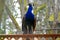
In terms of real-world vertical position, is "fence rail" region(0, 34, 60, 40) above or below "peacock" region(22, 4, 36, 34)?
below

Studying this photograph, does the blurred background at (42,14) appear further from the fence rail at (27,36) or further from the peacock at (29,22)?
the fence rail at (27,36)

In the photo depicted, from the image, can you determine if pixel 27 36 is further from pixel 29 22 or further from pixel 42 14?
pixel 42 14

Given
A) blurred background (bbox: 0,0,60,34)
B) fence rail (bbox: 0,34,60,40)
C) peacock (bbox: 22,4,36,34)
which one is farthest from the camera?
blurred background (bbox: 0,0,60,34)

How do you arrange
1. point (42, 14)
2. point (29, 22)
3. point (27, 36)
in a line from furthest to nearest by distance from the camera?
point (42, 14), point (29, 22), point (27, 36)

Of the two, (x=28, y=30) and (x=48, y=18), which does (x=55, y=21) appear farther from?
(x=28, y=30)

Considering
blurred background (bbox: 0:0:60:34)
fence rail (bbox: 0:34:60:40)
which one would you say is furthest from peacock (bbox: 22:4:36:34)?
blurred background (bbox: 0:0:60:34)

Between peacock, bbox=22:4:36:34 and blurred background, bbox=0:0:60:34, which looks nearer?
peacock, bbox=22:4:36:34

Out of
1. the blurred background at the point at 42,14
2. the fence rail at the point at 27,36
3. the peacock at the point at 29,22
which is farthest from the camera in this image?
the blurred background at the point at 42,14

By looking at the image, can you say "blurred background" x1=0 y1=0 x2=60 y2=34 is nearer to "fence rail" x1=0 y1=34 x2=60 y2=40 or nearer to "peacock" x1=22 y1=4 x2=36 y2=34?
"peacock" x1=22 y1=4 x2=36 y2=34

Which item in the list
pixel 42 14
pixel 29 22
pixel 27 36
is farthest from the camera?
pixel 42 14

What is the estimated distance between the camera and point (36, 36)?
103 inches

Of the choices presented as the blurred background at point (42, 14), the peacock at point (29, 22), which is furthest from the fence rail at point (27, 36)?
the blurred background at point (42, 14)

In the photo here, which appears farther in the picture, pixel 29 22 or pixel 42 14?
pixel 42 14

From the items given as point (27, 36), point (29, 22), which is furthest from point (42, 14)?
point (27, 36)
